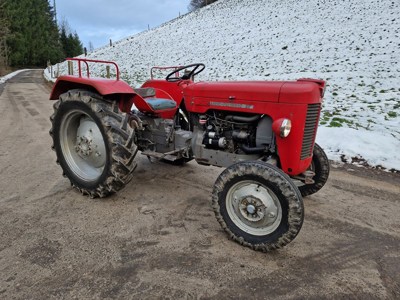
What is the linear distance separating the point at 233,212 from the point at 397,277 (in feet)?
3.90

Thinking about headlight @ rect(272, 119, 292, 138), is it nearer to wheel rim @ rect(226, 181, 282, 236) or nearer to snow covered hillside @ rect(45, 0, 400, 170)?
wheel rim @ rect(226, 181, 282, 236)

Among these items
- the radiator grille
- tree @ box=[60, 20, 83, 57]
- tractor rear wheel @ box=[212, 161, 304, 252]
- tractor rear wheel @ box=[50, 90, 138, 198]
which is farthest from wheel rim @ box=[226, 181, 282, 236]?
tree @ box=[60, 20, 83, 57]

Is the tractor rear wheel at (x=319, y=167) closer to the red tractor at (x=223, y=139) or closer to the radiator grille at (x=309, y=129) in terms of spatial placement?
the red tractor at (x=223, y=139)

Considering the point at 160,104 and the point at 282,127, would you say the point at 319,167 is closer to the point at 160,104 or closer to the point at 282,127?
the point at 282,127

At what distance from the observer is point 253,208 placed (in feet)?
8.01

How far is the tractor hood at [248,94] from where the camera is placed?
8.27 ft

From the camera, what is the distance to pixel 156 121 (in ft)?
12.1

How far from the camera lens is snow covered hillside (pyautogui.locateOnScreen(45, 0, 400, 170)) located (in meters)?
5.59

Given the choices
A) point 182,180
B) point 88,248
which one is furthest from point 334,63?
point 88,248

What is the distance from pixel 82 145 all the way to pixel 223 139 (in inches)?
61.7

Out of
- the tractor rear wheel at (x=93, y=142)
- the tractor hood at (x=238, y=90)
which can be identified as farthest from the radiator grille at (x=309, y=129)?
the tractor rear wheel at (x=93, y=142)

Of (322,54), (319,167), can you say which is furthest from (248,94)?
(322,54)

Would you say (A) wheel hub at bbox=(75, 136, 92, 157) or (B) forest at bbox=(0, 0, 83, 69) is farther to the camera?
(B) forest at bbox=(0, 0, 83, 69)

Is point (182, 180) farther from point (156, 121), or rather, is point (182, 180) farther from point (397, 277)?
point (397, 277)
